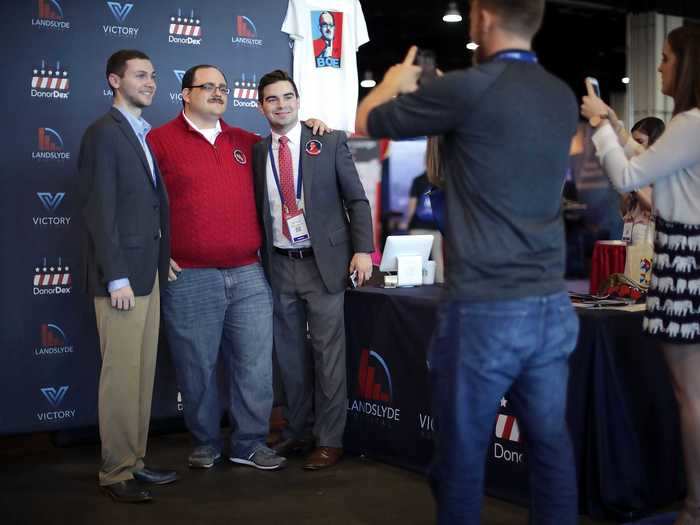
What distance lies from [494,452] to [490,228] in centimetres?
153

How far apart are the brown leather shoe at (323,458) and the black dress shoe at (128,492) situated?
0.70 metres

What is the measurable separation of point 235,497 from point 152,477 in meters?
0.40

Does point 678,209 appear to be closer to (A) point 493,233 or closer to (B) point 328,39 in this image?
(A) point 493,233

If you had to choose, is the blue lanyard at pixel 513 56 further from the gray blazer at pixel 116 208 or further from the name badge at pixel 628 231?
the name badge at pixel 628 231

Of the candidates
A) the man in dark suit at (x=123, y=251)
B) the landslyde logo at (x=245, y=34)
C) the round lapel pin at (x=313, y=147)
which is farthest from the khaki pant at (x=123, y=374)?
the landslyde logo at (x=245, y=34)

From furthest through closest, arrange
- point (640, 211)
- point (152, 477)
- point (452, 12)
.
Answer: point (452, 12) < point (640, 211) < point (152, 477)

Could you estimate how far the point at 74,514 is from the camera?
3104mm

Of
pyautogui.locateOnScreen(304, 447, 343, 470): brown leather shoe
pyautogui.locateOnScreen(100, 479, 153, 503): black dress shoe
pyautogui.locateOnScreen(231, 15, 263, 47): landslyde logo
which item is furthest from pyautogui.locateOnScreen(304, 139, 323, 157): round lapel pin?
pyautogui.locateOnScreen(100, 479, 153, 503): black dress shoe

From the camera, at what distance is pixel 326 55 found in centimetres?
457

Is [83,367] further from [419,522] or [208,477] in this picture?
[419,522]

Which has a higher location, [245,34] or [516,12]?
[245,34]

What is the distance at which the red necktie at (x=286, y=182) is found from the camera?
3.62 metres

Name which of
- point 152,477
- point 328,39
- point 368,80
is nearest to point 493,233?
point 152,477

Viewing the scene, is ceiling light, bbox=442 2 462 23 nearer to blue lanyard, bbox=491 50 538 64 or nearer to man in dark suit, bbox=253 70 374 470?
man in dark suit, bbox=253 70 374 470
